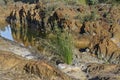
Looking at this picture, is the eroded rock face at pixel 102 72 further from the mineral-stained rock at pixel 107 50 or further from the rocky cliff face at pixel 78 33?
the mineral-stained rock at pixel 107 50

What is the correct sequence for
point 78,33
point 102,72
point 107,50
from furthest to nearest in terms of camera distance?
point 78,33, point 107,50, point 102,72

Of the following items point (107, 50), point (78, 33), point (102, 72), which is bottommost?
point (78, 33)

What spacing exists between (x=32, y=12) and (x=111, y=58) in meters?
9.68

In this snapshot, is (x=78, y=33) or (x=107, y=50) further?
(x=78, y=33)

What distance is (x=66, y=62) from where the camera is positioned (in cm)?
909

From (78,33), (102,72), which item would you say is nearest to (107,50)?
(102,72)

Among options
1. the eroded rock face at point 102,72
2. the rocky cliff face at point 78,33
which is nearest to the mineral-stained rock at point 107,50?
the rocky cliff face at point 78,33

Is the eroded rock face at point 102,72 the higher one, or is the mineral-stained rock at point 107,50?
the eroded rock face at point 102,72

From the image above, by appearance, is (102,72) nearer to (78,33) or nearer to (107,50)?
(107,50)

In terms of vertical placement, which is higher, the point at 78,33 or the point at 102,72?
the point at 102,72

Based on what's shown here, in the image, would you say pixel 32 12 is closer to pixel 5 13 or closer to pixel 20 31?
pixel 20 31

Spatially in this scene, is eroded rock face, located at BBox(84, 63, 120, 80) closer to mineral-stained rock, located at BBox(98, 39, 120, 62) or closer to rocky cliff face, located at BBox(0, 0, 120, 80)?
rocky cliff face, located at BBox(0, 0, 120, 80)

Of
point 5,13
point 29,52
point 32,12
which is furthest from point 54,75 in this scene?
point 5,13

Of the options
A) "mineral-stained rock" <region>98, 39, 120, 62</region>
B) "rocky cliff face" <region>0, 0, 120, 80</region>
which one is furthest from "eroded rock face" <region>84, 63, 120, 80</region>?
"mineral-stained rock" <region>98, 39, 120, 62</region>
